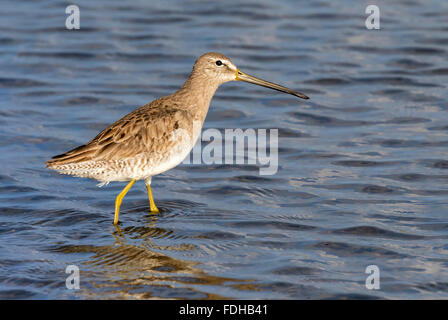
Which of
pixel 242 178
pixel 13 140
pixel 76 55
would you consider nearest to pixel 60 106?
pixel 13 140

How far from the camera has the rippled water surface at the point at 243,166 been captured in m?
5.99

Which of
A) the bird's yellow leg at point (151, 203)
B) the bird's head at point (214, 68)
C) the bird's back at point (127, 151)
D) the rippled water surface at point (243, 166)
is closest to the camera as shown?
the rippled water surface at point (243, 166)

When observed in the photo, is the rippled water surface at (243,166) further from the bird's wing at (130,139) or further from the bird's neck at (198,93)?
the bird's neck at (198,93)

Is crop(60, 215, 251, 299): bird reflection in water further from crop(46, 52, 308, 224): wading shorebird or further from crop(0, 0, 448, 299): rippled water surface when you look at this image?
crop(46, 52, 308, 224): wading shorebird

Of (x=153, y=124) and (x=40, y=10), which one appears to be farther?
(x=40, y=10)

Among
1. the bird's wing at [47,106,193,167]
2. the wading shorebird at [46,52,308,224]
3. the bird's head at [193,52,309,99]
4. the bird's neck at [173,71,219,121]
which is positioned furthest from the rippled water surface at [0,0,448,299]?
the bird's head at [193,52,309,99]

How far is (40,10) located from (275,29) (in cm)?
392

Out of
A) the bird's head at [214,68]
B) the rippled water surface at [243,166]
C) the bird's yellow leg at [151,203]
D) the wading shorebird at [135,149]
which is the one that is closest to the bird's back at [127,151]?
the wading shorebird at [135,149]

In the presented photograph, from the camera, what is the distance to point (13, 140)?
8.80 meters

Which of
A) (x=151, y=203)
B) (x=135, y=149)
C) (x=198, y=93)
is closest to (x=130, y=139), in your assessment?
(x=135, y=149)

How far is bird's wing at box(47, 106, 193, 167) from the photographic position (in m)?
6.77

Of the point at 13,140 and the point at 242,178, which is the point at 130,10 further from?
the point at 242,178

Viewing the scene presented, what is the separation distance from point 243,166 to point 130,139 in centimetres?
181

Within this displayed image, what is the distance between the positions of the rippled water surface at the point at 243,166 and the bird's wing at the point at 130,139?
0.59 meters
